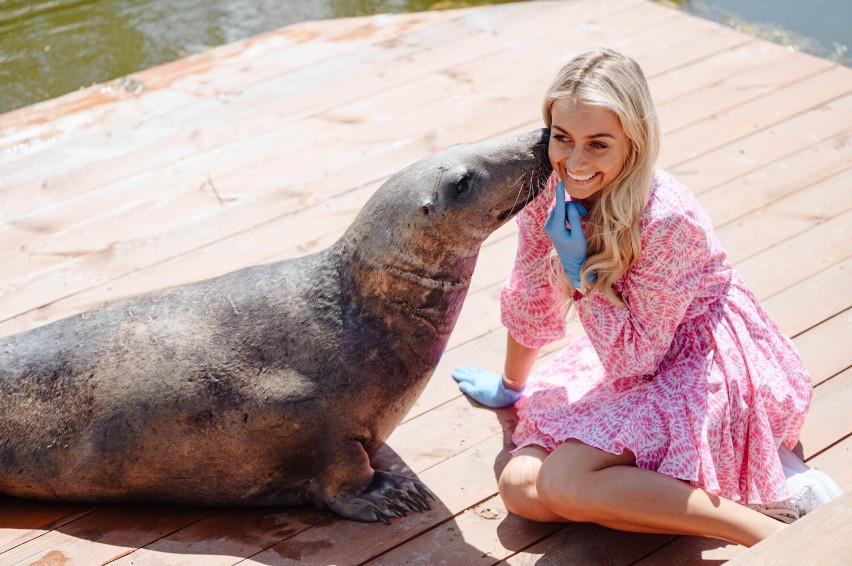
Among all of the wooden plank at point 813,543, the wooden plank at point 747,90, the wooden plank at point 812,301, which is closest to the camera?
the wooden plank at point 813,543

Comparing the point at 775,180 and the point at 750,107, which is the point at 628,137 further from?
the point at 750,107

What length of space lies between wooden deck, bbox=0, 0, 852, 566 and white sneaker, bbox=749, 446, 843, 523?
0.14 m

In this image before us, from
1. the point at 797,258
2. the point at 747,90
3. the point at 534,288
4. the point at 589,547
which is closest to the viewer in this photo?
the point at 589,547

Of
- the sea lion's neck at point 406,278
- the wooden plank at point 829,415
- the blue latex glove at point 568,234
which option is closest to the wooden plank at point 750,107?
the wooden plank at point 829,415

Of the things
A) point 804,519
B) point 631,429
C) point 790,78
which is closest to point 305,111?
point 790,78

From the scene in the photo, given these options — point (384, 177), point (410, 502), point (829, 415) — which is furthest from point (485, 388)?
point (384, 177)

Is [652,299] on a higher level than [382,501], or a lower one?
higher

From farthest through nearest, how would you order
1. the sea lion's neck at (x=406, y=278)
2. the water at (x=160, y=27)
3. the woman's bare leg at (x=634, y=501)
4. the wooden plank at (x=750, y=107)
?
the water at (x=160, y=27) → the wooden plank at (x=750, y=107) → the sea lion's neck at (x=406, y=278) → the woman's bare leg at (x=634, y=501)

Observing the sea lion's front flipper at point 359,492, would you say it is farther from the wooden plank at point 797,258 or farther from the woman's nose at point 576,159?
the wooden plank at point 797,258

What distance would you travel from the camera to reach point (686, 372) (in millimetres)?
2490

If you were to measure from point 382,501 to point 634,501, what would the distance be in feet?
2.15

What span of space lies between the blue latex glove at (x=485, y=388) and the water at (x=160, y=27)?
4.13 meters

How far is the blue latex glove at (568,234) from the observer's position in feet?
8.07

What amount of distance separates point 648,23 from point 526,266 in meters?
3.12
